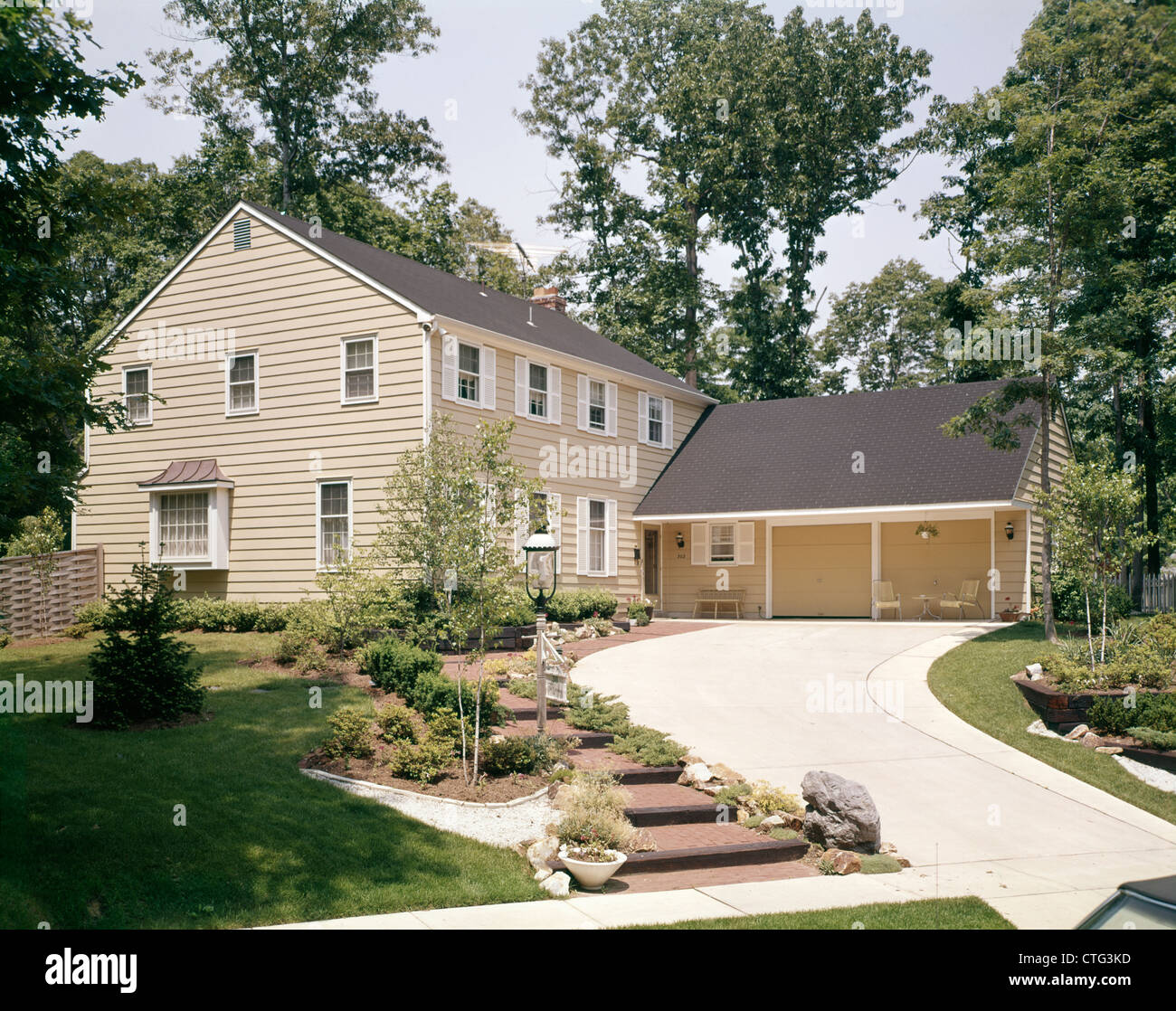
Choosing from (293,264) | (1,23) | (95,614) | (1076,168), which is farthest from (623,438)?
(1,23)

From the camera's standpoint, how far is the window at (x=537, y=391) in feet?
71.9

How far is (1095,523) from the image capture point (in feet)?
44.4

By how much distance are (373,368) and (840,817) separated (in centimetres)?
1371

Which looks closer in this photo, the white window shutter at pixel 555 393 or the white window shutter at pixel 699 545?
the white window shutter at pixel 555 393

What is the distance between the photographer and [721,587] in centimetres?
2638

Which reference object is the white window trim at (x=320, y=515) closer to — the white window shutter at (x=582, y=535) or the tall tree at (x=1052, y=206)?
the white window shutter at (x=582, y=535)

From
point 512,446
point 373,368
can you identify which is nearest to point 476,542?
point 373,368

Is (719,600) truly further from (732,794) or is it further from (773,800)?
→ (773,800)

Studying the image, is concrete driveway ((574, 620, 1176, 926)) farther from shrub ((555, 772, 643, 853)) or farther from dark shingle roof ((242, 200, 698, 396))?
dark shingle roof ((242, 200, 698, 396))

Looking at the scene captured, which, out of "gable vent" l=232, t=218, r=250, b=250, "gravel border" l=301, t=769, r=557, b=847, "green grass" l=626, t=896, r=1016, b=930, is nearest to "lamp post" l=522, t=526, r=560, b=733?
"gravel border" l=301, t=769, r=557, b=847

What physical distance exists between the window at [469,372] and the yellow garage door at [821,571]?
35.0ft

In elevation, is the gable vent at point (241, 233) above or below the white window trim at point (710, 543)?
above

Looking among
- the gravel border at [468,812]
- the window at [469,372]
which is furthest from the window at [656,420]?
the gravel border at [468,812]

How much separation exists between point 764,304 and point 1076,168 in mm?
21942
